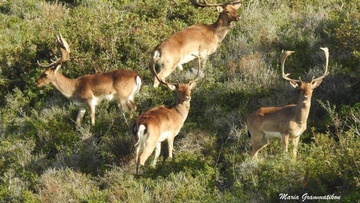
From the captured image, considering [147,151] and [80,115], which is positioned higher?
[147,151]

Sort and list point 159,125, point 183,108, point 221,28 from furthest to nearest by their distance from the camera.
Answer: point 221,28, point 183,108, point 159,125

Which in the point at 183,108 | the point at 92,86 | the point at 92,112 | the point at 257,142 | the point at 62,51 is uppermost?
the point at 257,142

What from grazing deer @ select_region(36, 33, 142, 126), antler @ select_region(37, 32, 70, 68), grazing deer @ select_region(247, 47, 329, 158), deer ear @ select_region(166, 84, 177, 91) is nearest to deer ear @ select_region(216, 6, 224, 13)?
grazing deer @ select_region(36, 33, 142, 126)

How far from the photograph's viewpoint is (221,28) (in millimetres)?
14898

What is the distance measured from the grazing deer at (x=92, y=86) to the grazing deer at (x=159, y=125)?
1350mm

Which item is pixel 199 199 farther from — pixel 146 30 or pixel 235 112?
pixel 146 30

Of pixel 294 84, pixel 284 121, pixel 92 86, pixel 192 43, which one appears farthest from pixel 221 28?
pixel 284 121

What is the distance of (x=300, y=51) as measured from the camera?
1408 centimetres

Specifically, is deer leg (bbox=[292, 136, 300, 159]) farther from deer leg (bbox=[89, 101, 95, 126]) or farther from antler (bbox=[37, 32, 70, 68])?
antler (bbox=[37, 32, 70, 68])

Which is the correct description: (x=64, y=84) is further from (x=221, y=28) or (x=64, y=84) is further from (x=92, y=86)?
(x=221, y=28)

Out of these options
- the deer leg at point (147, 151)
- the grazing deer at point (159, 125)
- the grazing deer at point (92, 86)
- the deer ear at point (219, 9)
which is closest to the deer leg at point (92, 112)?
the grazing deer at point (92, 86)

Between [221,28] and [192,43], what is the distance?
3.48 feet

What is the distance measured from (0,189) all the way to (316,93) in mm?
5962

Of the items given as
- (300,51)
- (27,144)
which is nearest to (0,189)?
(27,144)
